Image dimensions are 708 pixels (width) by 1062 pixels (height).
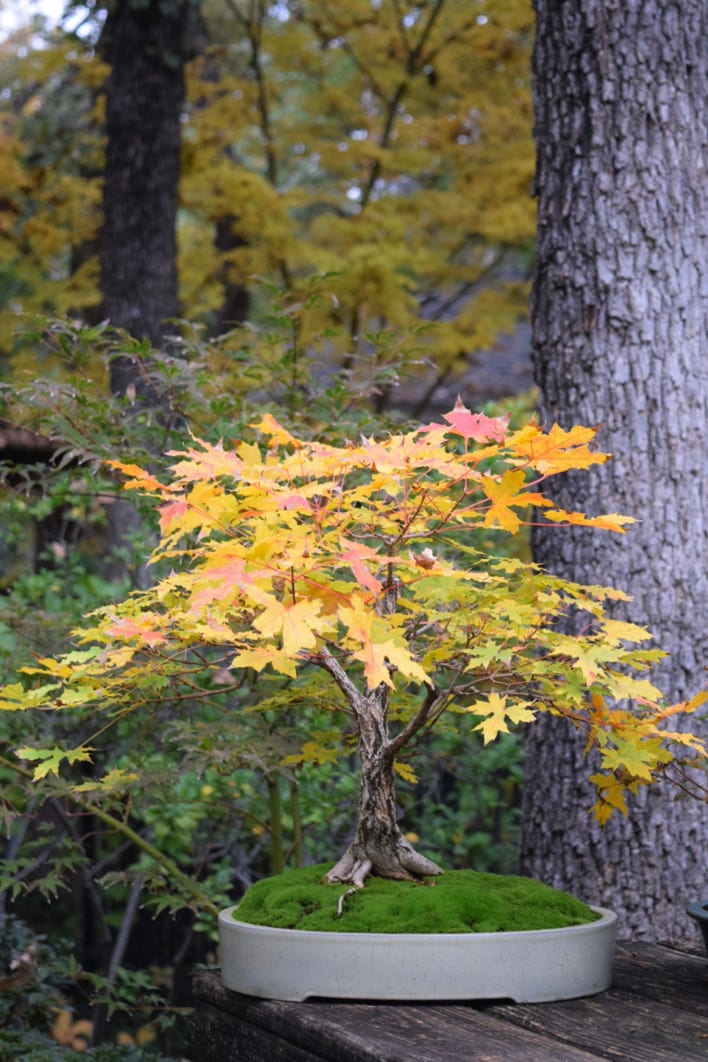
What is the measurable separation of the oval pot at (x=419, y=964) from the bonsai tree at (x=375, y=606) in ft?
0.57

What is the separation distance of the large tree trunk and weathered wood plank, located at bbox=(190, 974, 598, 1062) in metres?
0.83

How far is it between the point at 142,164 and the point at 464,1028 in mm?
4564

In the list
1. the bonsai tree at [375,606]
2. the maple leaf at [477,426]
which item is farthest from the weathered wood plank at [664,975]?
the maple leaf at [477,426]

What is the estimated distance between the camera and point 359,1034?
1373 millimetres

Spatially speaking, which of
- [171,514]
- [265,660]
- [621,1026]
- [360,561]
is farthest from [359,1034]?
[171,514]

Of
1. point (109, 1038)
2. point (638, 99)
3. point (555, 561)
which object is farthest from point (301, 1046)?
point (109, 1038)

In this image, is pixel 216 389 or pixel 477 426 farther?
pixel 216 389

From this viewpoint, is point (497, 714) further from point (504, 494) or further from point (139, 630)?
point (139, 630)

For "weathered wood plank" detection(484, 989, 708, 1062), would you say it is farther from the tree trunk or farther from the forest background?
the tree trunk

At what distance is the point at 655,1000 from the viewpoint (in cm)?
162

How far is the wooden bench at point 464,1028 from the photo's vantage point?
1330 mm

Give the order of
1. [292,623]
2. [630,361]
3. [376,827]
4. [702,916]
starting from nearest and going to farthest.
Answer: [292,623], [702,916], [376,827], [630,361]

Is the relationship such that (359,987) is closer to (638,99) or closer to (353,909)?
(353,909)

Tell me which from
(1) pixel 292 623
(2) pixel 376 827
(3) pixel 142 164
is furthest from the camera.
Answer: (3) pixel 142 164
